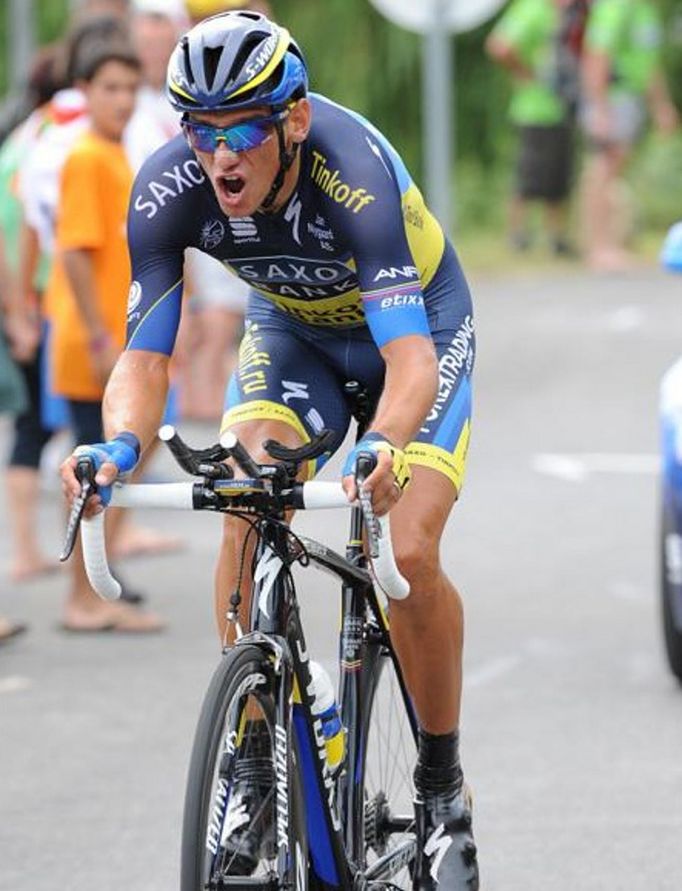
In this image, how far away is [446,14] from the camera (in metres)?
14.9

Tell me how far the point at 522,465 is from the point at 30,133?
13.1ft

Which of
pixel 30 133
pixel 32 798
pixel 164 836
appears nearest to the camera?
pixel 164 836

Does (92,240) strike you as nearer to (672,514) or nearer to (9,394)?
(9,394)

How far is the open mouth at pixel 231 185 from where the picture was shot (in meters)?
5.35

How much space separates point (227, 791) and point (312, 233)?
1.34 metres

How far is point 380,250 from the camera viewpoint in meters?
5.47

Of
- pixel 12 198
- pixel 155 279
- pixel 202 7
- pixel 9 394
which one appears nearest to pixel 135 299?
pixel 155 279

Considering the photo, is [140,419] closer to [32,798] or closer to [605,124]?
[32,798]

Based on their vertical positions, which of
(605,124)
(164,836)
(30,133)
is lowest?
(605,124)

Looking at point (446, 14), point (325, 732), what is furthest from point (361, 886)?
point (446, 14)

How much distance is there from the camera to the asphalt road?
675 cm

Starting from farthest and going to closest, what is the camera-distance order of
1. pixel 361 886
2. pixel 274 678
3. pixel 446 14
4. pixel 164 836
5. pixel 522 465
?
pixel 446 14 → pixel 522 465 → pixel 164 836 → pixel 361 886 → pixel 274 678

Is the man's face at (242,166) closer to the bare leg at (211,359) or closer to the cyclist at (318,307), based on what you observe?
the cyclist at (318,307)

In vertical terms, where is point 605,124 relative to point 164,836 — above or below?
below
